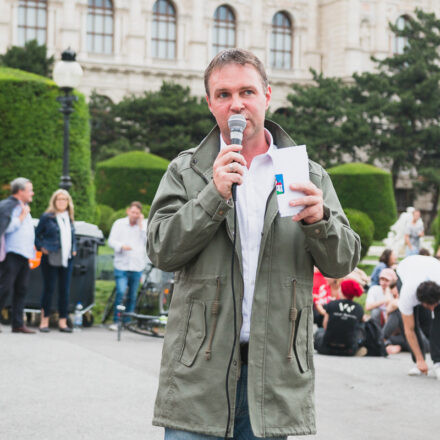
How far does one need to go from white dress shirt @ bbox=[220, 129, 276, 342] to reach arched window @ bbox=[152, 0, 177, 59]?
152ft

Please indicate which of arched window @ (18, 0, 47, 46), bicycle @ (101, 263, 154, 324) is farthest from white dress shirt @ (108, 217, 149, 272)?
arched window @ (18, 0, 47, 46)

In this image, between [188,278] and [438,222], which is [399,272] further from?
[438,222]

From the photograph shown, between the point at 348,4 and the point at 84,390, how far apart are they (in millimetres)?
47477

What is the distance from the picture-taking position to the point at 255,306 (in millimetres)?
2326

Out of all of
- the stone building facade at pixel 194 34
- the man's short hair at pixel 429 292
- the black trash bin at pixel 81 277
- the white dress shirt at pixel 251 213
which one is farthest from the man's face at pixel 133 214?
the stone building facade at pixel 194 34

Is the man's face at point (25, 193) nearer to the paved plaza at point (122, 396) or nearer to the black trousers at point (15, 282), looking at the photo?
the black trousers at point (15, 282)

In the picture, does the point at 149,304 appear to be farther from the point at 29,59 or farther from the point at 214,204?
the point at 29,59

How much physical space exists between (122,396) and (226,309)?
3.54 meters

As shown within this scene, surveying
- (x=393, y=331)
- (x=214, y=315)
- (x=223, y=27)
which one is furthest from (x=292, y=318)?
(x=223, y=27)

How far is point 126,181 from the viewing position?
1097 inches

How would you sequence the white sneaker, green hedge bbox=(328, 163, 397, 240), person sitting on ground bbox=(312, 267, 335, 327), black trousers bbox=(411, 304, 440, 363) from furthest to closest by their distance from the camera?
green hedge bbox=(328, 163, 397, 240) → person sitting on ground bbox=(312, 267, 335, 327) → the white sneaker → black trousers bbox=(411, 304, 440, 363)

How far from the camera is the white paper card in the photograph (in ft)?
7.39

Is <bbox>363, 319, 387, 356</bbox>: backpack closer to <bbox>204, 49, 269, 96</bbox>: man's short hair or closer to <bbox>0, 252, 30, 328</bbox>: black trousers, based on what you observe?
<bbox>0, 252, 30, 328</bbox>: black trousers

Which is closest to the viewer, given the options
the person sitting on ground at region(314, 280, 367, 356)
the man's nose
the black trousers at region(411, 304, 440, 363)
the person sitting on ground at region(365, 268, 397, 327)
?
the man's nose
